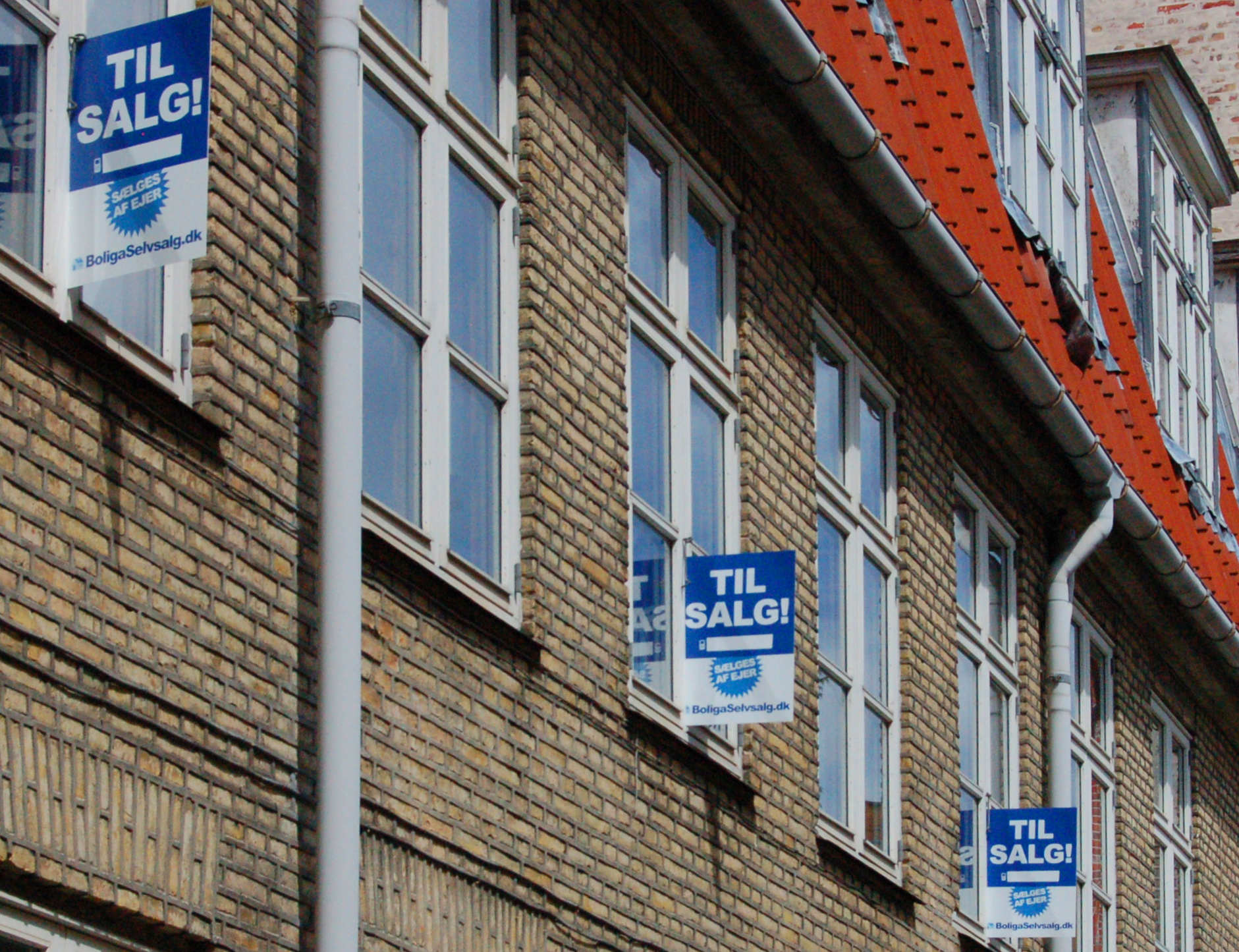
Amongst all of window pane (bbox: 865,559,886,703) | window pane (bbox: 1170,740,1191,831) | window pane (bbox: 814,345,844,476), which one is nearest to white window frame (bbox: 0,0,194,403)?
window pane (bbox: 814,345,844,476)

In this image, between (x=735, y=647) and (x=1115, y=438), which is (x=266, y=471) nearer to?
(x=735, y=647)

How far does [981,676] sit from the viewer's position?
17.5 meters

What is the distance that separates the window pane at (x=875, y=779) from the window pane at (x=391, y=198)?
574cm

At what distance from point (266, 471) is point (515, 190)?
2.86m

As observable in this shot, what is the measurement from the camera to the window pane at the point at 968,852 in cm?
1664

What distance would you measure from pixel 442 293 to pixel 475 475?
72cm

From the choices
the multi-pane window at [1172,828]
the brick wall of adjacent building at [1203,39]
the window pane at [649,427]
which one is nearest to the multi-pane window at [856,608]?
the window pane at [649,427]

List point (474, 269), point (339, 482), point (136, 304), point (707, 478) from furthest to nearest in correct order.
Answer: point (707, 478)
point (474, 269)
point (339, 482)
point (136, 304)

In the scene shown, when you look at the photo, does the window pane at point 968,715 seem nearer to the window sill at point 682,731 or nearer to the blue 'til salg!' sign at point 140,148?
the window sill at point 682,731

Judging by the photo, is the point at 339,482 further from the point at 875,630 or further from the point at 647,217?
the point at 875,630

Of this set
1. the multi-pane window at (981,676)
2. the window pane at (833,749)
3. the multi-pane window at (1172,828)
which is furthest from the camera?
the multi-pane window at (1172,828)

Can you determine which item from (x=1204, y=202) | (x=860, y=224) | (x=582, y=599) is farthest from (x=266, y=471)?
(x=1204, y=202)

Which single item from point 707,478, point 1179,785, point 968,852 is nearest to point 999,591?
point 968,852

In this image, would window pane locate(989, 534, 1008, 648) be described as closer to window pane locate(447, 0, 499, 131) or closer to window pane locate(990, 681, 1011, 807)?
window pane locate(990, 681, 1011, 807)
